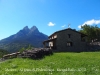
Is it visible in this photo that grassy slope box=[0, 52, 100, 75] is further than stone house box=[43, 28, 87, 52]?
No

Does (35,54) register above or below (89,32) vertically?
below

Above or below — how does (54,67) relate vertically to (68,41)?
below

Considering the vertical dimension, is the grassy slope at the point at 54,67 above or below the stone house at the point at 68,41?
below

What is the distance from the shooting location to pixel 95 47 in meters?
58.6

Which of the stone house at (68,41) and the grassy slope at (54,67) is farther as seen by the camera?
the stone house at (68,41)

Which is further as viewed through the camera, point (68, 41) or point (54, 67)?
point (68, 41)

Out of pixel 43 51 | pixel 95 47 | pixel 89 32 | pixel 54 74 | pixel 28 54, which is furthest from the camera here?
pixel 89 32

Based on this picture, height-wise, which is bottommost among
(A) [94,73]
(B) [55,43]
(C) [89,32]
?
(A) [94,73]

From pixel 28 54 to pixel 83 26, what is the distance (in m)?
75.8

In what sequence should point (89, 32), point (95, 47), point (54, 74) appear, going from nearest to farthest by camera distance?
point (54, 74) → point (95, 47) → point (89, 32)

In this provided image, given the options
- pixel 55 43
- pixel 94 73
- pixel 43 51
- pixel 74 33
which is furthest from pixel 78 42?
pixel 94 73

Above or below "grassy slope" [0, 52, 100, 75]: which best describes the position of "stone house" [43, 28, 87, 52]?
above

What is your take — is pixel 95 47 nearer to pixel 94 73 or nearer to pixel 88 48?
pixel 88 48

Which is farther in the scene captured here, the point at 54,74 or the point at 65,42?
the point at 65,42
